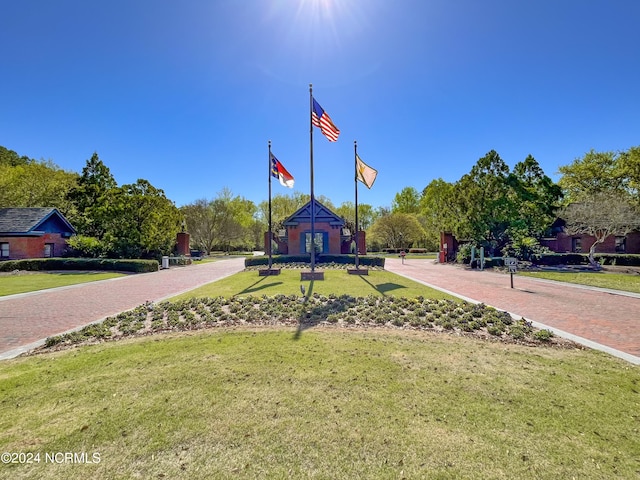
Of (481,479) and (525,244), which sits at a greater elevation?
(525,244)

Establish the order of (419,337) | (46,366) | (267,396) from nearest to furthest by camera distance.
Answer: (267,396) < (46,366) < (419,337)

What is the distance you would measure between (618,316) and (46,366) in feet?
43.9

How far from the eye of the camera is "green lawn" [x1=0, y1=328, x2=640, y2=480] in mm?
2869

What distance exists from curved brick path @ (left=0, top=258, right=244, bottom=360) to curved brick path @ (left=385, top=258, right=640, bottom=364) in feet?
39.1

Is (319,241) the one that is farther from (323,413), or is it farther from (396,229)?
(323,413)

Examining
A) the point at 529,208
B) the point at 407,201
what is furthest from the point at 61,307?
the point at 407,201

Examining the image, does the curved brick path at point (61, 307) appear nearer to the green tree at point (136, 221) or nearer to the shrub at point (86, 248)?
the green tree at point (136, 221)

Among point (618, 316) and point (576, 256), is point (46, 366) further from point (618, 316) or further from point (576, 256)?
point (576, 256)

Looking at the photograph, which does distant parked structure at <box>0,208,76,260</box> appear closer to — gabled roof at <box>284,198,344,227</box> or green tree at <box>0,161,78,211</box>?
green tree at <box>0,161,78,211</box>

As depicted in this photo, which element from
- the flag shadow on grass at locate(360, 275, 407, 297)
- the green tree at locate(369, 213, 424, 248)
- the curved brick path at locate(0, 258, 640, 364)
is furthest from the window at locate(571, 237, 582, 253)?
the flag shadow on grass at locate(360, 275, 407, 297)

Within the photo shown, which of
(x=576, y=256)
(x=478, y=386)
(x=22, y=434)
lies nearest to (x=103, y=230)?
(x=22, y=434)

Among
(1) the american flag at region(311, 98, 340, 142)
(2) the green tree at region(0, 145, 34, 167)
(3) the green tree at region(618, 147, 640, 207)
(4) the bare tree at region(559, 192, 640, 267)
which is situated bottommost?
(4) the bare tree at region(559, 192, 640, 267)

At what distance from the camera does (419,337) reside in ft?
22.7

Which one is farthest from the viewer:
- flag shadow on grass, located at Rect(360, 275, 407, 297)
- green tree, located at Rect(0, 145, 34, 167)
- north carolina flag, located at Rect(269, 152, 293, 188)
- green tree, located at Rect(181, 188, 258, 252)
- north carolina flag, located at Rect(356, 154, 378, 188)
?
green tree, located at Rect(181, 188, 258, 252)
